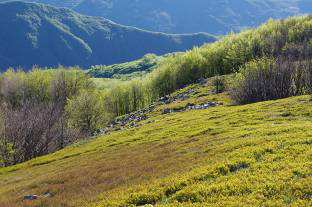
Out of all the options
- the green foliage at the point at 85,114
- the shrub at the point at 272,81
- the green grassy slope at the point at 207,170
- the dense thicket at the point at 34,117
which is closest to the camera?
the green grassy slope at the point at 207,170

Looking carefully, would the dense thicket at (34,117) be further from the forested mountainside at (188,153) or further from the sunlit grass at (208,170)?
the sunlit grass at (208,170)

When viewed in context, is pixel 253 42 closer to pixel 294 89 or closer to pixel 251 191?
pixel 294 89

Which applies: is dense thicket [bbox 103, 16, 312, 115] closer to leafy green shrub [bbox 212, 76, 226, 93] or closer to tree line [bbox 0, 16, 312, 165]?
tree line [bbox 0, 16, 312, 165]

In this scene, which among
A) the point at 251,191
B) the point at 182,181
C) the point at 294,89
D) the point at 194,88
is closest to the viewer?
the point at 251,191

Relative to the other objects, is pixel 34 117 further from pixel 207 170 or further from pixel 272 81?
pixel 207 170

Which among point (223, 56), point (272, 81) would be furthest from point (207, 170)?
point (223, 56)

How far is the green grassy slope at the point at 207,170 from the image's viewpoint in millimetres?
18234

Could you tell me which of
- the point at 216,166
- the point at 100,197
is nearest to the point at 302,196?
the point at 216,166

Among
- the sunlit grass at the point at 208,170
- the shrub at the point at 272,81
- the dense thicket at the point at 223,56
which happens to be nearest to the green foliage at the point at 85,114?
the dense thicket at the point at 223,56

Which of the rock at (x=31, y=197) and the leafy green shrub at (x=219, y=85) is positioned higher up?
the leafy green shrub at (x=219, y=85)

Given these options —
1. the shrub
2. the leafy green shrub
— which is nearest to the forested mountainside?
the shrub

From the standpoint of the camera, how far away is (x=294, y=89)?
63594mm

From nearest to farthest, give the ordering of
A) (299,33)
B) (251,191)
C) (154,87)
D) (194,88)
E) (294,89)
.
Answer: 1. (251,191)
2. (294,89)
3. (194,88)
4. (299,33)
5. (154,87)

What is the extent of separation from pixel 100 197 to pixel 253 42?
102086 mm
